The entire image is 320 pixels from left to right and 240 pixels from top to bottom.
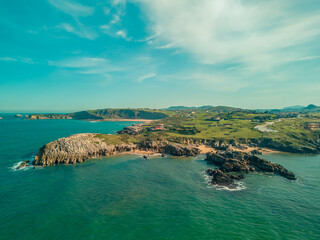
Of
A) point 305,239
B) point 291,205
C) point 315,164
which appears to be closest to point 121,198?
point 305,239

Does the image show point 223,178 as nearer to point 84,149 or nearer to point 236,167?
point 236,167

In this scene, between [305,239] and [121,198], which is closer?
[305,239]

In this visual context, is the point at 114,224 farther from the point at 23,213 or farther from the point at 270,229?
the point at 270,229

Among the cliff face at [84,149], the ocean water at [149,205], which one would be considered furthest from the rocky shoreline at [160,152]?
the ocean water at [149,205]

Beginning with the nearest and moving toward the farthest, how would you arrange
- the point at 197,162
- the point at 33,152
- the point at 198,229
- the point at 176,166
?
the point at 198,229, the point at 176,166, the point at 197,162, the point at 33,152

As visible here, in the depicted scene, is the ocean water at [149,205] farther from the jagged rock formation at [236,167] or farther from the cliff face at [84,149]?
the cliff face at [84,149]

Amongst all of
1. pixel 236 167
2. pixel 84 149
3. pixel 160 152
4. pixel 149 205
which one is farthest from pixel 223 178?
pixel 84 149
